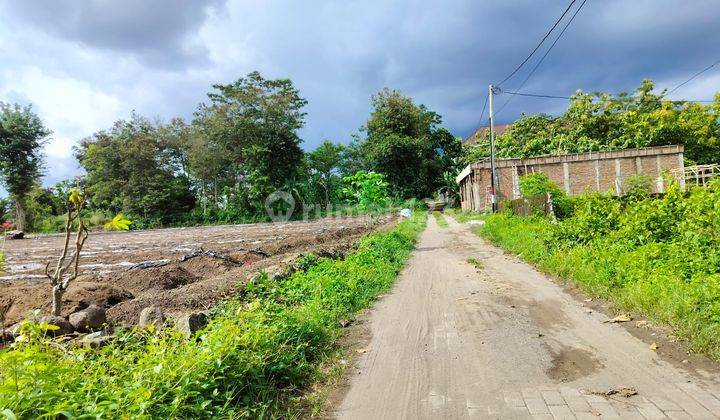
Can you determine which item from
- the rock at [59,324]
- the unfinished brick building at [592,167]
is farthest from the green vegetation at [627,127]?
the rock at [59,324]

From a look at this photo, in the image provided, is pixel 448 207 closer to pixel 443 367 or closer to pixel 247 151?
pixel 247 151

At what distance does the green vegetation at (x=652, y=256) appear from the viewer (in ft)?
14.0

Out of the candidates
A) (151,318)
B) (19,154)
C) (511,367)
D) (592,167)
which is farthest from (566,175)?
(19,154)

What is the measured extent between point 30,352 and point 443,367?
10.5ft

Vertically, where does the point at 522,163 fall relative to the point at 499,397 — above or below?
above

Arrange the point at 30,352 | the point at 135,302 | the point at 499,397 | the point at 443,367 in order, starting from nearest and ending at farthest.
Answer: the point at 30,352, the point at 499,397, the point at 443,367, the point at 135,302

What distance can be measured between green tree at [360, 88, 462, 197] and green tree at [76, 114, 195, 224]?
19539 mm

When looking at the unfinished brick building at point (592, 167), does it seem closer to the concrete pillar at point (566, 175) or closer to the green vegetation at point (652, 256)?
the concrete pillar at point (566, 175)

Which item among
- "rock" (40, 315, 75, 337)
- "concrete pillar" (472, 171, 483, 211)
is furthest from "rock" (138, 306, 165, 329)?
"concrete pillar" (472, 171, 483, 211)

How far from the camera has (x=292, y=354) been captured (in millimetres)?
3990

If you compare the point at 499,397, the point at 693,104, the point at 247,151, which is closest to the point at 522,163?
the point at 693,104

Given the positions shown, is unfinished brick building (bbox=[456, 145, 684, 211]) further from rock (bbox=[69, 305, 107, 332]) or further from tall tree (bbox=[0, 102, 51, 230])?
tall tree (bbox=[0, 102, 51, 230])

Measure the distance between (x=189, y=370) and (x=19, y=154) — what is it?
44.9 meters

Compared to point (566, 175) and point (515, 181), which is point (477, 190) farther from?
point (566, 175)
